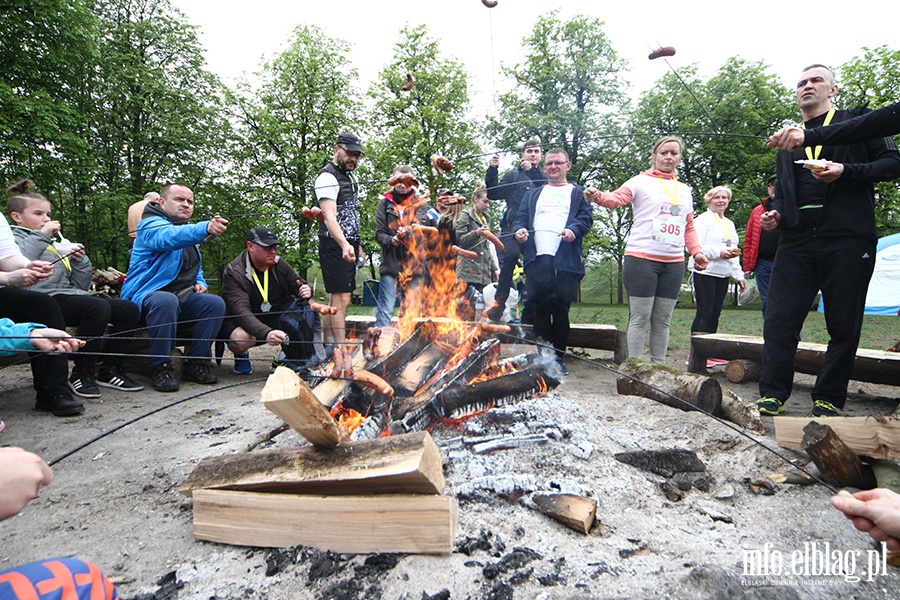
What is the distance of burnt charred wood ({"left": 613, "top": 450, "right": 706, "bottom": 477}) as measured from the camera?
271 centimetres

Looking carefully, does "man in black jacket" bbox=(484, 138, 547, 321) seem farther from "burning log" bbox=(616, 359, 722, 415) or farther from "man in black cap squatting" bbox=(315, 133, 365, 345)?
"burning log" bbox=(616, 359, 722, 415)

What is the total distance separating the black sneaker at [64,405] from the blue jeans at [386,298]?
3.03 meters

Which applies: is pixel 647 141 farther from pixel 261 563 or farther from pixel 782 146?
pixel 261 563

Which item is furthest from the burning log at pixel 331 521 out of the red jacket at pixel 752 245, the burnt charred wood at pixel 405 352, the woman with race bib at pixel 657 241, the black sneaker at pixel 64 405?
the red jacket at pixel 752 245

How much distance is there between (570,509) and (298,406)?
1.29 meters

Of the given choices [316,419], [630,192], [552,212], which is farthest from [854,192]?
[316,419]

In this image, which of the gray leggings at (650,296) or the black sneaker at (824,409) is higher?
the gray leggings at (650,296)

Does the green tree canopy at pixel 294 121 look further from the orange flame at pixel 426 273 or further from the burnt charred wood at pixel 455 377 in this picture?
the burnt charred wood at pixel 455 377

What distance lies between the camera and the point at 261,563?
1.93 meters

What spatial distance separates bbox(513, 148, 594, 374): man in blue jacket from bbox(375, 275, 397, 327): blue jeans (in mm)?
1694

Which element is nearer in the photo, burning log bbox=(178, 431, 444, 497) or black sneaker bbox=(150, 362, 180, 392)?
burning log bbox=(178, 431, 444, 497)

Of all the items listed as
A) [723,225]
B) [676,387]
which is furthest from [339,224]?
[723,225]

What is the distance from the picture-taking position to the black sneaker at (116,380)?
4785mm

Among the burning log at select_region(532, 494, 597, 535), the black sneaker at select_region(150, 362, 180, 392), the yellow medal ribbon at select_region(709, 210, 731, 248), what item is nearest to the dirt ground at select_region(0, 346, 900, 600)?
the burning log at select_region(532, 494, 597, 535)
